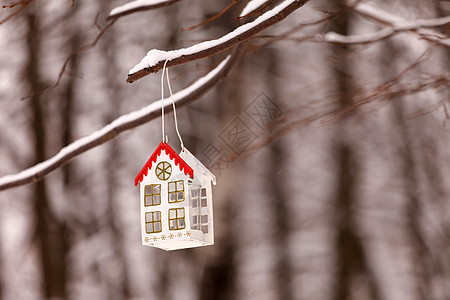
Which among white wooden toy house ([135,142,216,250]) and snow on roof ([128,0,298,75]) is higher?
snow on roof ([128,0,298,75])

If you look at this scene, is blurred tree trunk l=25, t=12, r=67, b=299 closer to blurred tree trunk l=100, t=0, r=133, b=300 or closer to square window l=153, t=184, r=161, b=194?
blurred tree trunk l=100, t=0, r=133, b=300

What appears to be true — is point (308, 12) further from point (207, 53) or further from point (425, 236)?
point (207, 53)

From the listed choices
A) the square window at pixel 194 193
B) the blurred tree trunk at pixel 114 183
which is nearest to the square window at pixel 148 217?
the square window at pixel 194 193

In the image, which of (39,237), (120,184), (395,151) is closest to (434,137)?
(395,151)

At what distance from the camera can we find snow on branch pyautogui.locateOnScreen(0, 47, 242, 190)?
1852mm

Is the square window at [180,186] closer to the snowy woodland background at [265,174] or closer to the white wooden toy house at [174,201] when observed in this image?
the white wooden toy house at [174,201]

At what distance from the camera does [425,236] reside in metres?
2.73

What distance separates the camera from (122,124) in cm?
187

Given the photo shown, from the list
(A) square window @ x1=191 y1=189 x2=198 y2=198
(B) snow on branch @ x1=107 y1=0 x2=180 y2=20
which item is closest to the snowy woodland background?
(B) snow on branch @ x1=107 y1=0 x2=180 y2=20

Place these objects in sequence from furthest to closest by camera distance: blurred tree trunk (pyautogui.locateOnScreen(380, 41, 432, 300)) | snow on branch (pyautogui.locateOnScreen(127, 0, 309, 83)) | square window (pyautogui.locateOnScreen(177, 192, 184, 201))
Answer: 1. blurred tree trunk (pyautogui.locateOnScreen(380, 41, 432, 300))
2. square window (pyautogui.locateOnScreen(177, 192, 184, 201))
3. snow on branch (pyautogui.locateOnScreen(127, 0, 309, 83))

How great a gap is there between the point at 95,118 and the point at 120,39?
410mm

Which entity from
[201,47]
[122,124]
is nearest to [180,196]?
[201,47]

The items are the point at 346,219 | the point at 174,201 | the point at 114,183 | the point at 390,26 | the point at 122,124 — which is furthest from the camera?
the point at 114,183

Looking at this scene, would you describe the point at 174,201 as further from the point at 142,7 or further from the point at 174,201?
the point at 142,7
